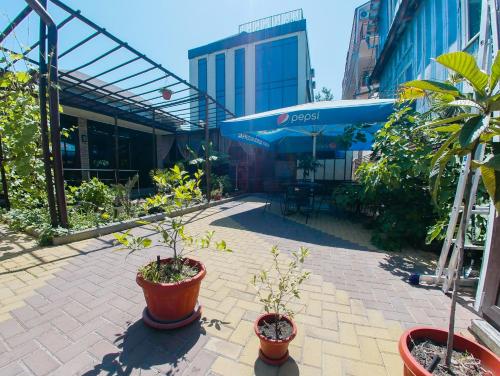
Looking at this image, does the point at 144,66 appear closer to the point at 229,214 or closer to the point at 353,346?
the point at 229,214

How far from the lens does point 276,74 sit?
11266mm

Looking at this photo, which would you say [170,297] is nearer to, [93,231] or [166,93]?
[93,231]

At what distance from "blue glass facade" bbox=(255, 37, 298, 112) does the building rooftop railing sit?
72.3 inches

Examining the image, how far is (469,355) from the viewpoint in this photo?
110 cm

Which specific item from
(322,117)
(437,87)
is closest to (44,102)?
→ (322,117)

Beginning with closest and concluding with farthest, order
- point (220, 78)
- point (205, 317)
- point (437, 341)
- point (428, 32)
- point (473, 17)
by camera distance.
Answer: point (437, 341) → point (205, 317) → point (473, 17) → point (428, 32) → point (220, 78)

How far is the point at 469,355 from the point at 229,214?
184 inches

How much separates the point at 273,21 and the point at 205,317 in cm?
1511

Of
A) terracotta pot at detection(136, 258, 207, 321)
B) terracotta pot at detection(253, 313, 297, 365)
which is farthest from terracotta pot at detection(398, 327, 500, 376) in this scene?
terracotta pot at detection(136, 258, 207, 321)

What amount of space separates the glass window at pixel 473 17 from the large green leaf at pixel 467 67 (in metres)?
3.35

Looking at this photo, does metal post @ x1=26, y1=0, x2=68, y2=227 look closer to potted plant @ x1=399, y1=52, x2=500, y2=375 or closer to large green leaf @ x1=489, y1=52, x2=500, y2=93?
potted plant @ x1=399, y1=52, x2=500, y2=375

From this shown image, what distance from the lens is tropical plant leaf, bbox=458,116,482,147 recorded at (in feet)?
2.68

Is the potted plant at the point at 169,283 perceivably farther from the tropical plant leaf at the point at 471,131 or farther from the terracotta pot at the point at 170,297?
the tropical plant leaf at the point at 471,131

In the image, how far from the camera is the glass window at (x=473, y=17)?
2.94m
